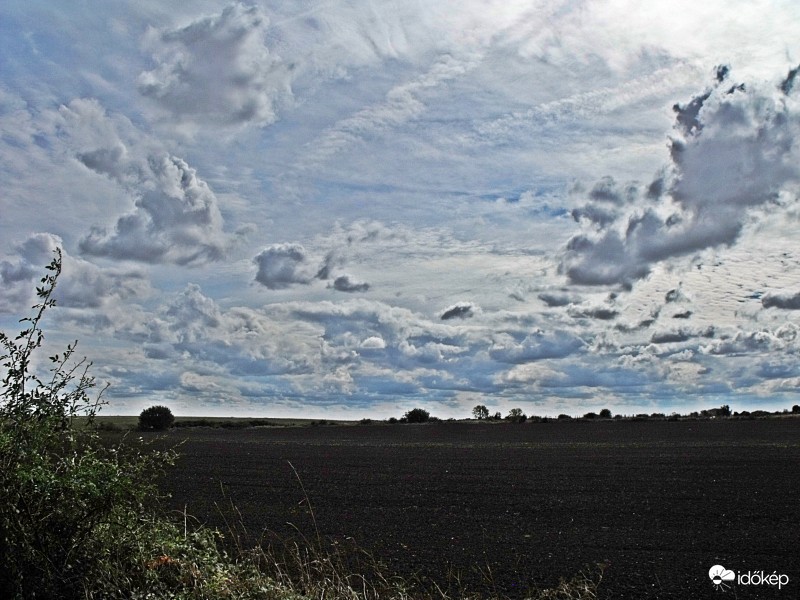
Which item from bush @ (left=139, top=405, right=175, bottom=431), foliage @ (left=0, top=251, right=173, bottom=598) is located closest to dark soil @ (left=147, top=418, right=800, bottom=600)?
foliage @ (left=0, top=251, right=173, bottom=598)

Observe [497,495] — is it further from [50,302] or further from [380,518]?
[50,302]

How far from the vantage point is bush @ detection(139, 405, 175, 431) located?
3450 inches

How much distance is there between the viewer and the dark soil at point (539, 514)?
11359mm

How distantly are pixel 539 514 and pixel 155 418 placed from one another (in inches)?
3079

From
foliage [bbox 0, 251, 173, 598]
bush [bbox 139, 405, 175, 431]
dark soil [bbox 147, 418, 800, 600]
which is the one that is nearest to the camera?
foliage [bbox 0, 251, 173, 598]

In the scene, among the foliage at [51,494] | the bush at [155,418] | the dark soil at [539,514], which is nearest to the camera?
the foliage at [51,494]

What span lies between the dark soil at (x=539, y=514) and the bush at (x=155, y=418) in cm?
5704

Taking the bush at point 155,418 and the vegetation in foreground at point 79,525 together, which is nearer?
the vegetation in foreground at point 79,525

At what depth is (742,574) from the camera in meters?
A: 11.2

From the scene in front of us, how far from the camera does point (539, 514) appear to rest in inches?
681

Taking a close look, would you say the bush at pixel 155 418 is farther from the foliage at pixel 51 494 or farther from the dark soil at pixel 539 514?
the foliage at pixel 51 494

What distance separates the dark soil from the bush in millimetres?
57044

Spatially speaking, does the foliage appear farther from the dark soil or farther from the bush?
the bush

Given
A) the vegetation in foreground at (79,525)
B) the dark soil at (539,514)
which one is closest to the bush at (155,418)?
the dark soil at (539,514)
